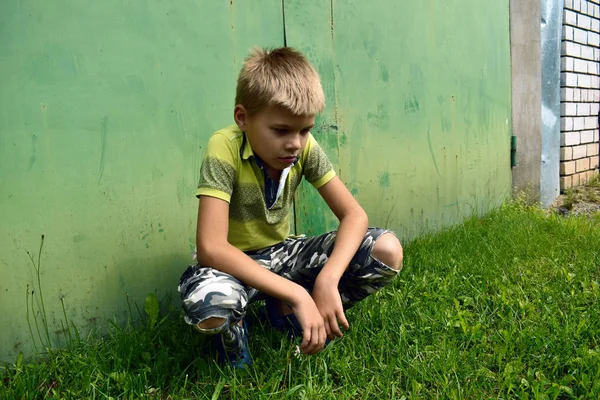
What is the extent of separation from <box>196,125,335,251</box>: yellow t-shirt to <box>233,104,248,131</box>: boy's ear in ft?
0.18

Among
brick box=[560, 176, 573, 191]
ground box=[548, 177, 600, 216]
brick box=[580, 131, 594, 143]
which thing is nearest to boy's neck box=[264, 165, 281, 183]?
ground box=[548, 177, 600, 216]

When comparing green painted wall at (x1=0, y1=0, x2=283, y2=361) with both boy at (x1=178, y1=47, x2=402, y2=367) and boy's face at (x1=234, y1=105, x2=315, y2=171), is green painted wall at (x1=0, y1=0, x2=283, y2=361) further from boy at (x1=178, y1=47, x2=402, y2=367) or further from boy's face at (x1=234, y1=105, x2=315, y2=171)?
boy's face at (x1=234, y1=105, x2=315, y2=171)

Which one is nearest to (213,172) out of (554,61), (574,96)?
(554,61)

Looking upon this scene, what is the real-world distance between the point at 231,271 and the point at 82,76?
0.97 metres

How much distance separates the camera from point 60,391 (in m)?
1.80

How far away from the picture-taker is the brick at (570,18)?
220 inches

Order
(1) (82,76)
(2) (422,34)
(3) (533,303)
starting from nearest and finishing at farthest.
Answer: (1) (82,76), (3) (533,303), (2) (422,34)

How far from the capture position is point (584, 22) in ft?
19.3

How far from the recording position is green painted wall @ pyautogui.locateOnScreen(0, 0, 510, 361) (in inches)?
78.8

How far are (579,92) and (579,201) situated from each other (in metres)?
1.22

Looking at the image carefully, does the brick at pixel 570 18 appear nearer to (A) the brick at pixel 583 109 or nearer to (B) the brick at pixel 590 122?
(A) the brick at pixel 583 109

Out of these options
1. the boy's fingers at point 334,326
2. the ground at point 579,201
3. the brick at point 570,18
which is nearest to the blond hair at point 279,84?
the boy's fingers at point 334,326

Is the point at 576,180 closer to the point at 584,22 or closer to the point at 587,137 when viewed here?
the point at 587,137

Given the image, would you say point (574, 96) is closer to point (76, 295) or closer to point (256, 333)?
point (256, 333)
